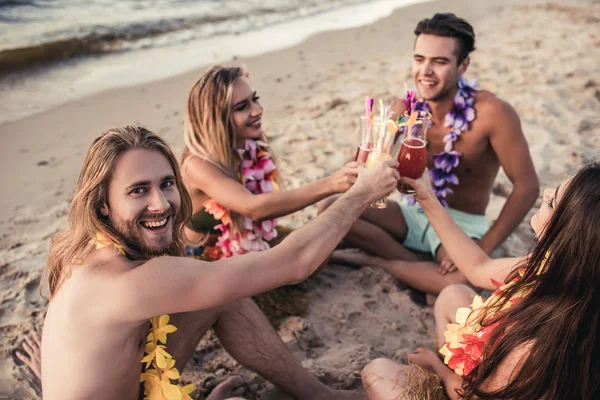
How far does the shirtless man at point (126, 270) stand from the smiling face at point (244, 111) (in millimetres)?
1096

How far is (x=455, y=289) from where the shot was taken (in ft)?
9.86

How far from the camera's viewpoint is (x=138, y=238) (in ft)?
7.47

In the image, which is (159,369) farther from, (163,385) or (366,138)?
(366,138)

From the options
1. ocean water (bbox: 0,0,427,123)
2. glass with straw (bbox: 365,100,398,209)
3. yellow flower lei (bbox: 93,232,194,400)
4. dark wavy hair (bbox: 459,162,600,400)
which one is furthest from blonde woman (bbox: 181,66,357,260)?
ocean water (bbox: 0,0,427,123)

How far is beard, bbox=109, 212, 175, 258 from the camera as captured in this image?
2.25 metres

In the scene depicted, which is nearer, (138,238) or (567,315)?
(567,315)

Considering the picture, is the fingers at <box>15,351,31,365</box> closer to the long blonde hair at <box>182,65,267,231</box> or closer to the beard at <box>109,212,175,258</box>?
the beard at <box>109,212,175,258</box>

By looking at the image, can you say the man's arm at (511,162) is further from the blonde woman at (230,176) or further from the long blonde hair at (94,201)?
the long blonde hair at (94,201)

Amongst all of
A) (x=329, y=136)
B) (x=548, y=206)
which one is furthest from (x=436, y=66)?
(x=329, y=136)

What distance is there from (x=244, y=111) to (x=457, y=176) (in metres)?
1.58

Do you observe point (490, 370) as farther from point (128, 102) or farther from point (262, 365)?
point (128, 102)

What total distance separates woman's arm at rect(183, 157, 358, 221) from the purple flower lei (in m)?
0.99

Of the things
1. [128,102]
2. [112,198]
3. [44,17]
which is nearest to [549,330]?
[112,198]

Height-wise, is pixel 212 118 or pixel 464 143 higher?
pixel 212 118
